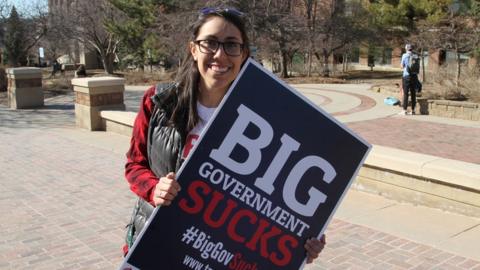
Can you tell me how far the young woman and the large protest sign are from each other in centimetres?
13

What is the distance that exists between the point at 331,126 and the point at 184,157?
0.62 m

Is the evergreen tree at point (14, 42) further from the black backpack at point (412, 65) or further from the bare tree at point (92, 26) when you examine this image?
the black backpack at point (412, 65)

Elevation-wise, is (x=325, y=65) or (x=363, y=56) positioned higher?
(x=363, y=56)

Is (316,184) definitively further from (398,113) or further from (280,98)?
(398,113)

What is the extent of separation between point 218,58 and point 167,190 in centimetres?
56

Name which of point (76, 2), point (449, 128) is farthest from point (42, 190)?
point (76, 2)

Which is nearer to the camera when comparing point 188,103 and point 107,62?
point 188,103

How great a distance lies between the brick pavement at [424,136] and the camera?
9.18m

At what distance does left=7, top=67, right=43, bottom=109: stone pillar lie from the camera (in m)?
15.7

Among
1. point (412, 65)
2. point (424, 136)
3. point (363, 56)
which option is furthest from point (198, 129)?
point (363, 56)

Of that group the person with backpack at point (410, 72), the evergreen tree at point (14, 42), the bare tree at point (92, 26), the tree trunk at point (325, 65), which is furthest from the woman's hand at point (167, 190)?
the bare tree at point (92, 26)

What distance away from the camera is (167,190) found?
189cm

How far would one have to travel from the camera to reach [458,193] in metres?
5.12

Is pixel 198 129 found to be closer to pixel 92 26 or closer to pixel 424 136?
pixel 424 136
